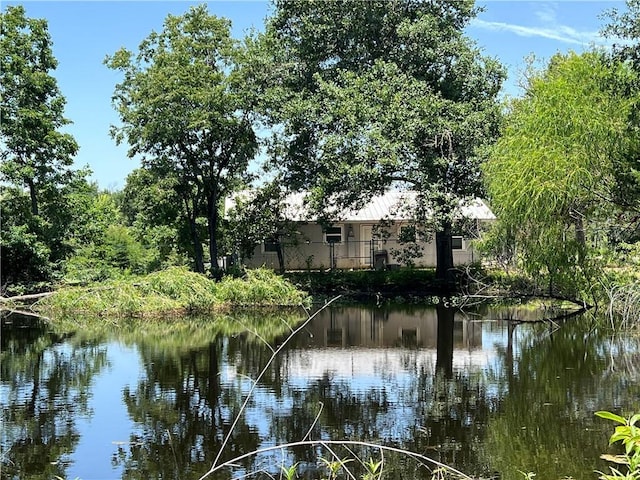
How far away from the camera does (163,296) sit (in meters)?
19.5

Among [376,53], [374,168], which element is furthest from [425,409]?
[376,53]

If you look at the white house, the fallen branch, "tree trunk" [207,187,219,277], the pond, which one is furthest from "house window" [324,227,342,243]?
the pond

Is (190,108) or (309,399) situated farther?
(190,108)

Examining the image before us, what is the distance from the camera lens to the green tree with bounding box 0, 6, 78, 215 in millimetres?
22125

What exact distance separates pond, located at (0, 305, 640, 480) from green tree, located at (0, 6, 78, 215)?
25.8 ft

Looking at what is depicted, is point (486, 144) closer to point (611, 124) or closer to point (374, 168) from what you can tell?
point (374, 168)

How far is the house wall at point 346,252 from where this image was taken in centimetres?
3008

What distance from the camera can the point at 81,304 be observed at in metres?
19.0

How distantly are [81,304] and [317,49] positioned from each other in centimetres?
1187

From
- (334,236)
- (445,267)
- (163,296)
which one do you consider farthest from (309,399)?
(334,236)

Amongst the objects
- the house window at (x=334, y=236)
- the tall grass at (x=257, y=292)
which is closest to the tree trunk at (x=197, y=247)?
the tall grass at (x=257, y=292)

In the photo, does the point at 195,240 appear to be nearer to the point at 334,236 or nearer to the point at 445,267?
the point at 334,236

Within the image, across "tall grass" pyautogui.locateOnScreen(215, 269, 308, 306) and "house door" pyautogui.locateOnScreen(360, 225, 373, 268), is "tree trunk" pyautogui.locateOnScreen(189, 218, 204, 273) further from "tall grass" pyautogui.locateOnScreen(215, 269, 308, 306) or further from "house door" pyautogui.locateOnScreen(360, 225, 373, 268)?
"house door" pyautogui.locateOnScreen(360, 225, 373, 268)

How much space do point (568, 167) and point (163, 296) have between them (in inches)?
468
